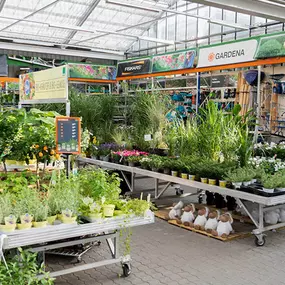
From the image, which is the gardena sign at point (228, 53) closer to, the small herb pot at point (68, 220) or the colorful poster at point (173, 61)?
Result: the colorful poster at point (173, 61)

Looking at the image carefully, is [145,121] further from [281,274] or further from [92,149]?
[281,274]

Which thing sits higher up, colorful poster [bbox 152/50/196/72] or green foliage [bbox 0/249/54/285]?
colorful poster [bbox 152/50/196/72]

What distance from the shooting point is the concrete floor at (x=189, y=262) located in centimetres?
376

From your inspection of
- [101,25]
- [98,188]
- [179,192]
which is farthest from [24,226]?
[101,25]

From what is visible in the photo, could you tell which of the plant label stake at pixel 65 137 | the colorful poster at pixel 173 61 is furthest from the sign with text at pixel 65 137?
the colorful poster at pixel 173 61

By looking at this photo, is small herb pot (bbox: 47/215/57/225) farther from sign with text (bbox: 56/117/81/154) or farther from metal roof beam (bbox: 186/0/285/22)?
metal roof beam (bbox: 186/0/285/22)

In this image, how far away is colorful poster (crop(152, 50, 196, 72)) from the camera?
914cm

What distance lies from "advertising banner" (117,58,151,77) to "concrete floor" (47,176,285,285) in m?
6.37

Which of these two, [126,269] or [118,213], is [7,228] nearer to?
[118,213]

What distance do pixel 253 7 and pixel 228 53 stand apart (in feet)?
12.1

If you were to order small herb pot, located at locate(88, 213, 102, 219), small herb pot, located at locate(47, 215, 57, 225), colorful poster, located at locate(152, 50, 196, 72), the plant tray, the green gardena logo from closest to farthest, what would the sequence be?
small herb pot, located at locate(47, 215, 57, 225) < small herb pot, located at locate(88, 213, 102, 219) < the plant tray < the green gardena logo < colorful poster, located at locate(152, 50, 196, 72)

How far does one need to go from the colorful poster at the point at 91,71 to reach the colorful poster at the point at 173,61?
3.86 metres

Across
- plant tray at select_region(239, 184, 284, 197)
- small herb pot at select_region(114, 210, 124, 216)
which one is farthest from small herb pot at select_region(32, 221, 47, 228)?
plant tray at select_region(239, 184, 284, 197)

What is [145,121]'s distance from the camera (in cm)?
830
